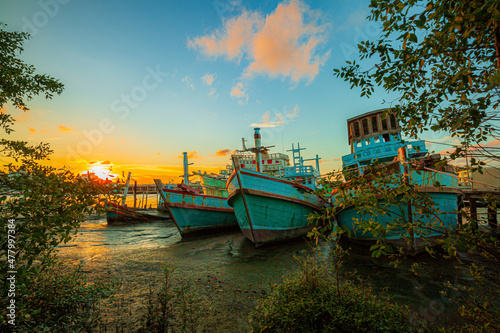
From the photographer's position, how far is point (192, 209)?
1684cm

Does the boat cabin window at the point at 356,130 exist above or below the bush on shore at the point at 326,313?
above

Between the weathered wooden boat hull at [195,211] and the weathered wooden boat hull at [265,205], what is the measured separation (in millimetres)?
5736

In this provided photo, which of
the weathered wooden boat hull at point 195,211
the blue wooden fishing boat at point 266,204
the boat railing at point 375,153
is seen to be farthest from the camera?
the weathered wooden boat hull at point 195,211

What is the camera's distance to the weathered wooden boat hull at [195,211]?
16.2m

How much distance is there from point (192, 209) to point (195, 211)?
0.33m

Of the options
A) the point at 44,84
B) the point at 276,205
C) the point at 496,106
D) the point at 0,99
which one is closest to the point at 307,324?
the point at 496,106

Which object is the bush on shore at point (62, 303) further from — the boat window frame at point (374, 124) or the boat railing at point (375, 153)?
the boat window frame at point (374, 124)

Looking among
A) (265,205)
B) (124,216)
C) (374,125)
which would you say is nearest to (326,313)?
(265,205)

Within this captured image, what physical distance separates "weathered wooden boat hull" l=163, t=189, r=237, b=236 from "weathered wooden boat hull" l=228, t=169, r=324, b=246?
574cm

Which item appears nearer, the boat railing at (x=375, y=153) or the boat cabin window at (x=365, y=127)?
the boat railing at (x=375, y=153)

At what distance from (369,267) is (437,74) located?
7494mm

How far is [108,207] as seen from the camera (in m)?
3.16

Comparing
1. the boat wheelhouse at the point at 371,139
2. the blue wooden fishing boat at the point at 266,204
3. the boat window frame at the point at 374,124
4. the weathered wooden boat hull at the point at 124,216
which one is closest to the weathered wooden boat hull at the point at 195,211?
the blue wooden fishing boat at the point at 266,204

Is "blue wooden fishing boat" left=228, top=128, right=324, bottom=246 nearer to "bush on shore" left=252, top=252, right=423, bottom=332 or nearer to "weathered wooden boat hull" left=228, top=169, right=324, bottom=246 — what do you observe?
"weathered wooden boat hull" left=228, top=169, right=324, bottom=246
